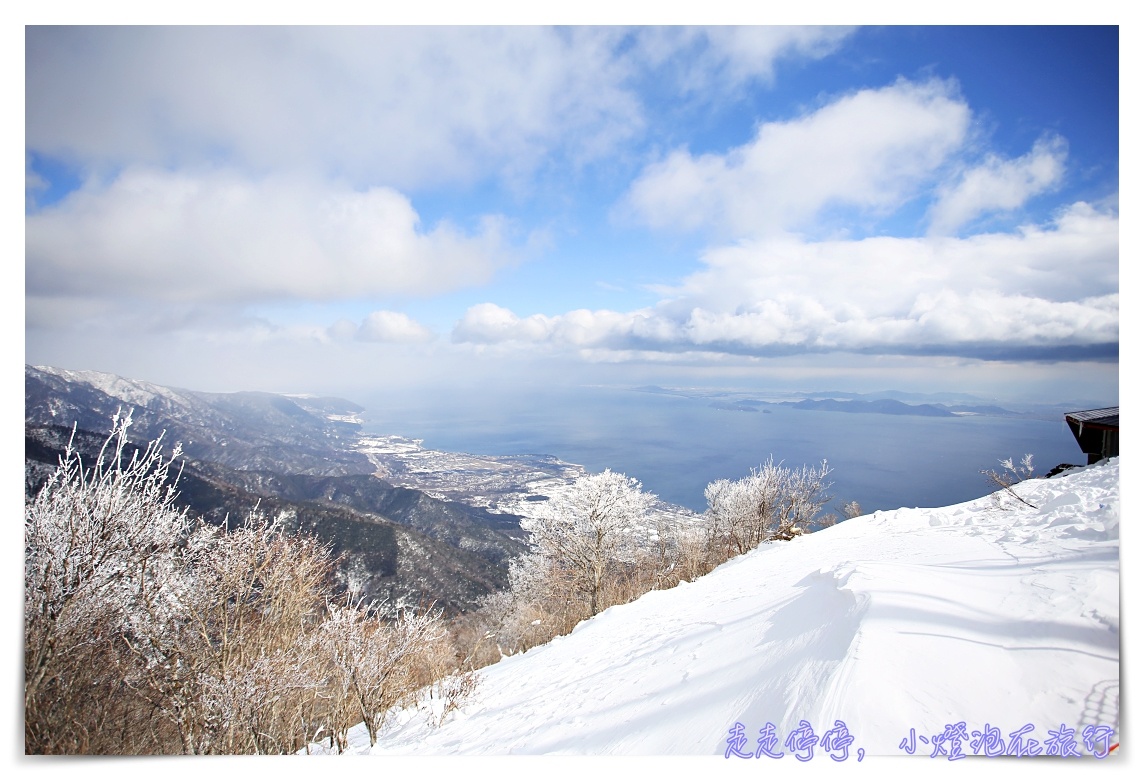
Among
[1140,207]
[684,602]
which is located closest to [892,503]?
[684,602]

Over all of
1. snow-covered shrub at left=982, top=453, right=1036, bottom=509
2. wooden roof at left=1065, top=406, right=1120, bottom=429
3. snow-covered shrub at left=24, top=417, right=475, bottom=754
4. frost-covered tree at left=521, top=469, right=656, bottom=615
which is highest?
wooden roof at left=1065, top=406, right=1120, bottom=429

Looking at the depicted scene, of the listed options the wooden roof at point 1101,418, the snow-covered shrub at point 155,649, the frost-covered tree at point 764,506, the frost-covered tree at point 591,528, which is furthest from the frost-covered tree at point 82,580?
the frost-covered tree at point 764,506

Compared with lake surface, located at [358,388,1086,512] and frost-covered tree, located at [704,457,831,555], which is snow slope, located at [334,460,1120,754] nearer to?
lake surface, located at [358,388,1086,512]

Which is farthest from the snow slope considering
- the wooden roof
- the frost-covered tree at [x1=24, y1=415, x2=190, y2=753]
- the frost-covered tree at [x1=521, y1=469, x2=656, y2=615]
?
the frost-covered tree at [x1=521, y1=469, x2=656, y2=615]

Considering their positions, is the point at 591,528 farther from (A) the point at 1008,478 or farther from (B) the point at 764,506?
(A) the point at 1008,478

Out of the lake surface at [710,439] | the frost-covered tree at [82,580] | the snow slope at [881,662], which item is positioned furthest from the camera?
the lake surface at [710,439]

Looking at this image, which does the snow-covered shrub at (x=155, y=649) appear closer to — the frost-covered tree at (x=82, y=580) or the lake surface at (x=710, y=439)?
the frost-covered tree at (x=82, y=580)
